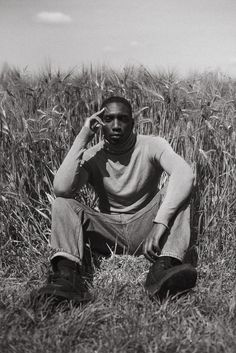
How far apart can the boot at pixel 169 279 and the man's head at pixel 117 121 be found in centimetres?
79

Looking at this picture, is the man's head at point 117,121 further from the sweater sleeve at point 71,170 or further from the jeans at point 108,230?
the jeans at point 108,230

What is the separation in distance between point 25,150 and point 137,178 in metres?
0.78

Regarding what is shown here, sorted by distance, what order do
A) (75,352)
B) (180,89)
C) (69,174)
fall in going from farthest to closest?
(180,89) < (69,174) < (75,352)

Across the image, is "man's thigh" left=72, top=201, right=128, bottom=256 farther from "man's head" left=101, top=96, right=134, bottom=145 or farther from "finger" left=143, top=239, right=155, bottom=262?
"man's head" left=101, top=96, right=134, bottom=145

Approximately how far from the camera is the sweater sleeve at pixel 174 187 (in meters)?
2.71

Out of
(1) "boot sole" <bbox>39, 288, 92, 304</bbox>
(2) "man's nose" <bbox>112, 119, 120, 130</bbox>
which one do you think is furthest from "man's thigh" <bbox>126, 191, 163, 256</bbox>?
(1) "boot sole" <bbox>39, 288, 92, 304</bbox>

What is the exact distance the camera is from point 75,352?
206 centimetres

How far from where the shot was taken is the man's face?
2.94m

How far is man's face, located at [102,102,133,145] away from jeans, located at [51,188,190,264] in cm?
40

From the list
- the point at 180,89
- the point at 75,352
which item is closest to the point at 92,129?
the point at 180,89

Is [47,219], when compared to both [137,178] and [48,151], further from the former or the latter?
[137,178]

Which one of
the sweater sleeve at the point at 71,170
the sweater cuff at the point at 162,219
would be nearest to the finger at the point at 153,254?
the sweater cuff at the point at 162,219

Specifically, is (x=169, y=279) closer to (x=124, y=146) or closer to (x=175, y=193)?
(x=175, y=193)

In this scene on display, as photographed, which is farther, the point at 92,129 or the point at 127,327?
the point at 92,129
